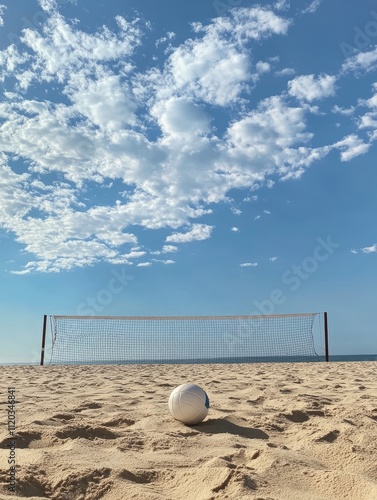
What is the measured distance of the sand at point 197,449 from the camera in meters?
2.41

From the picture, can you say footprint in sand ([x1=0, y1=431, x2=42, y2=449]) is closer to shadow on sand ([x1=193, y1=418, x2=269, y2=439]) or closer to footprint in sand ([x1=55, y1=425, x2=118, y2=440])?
footprint in sand ([x1=55, y1=425, x2=118, y2=440])

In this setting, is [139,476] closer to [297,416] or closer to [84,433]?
[84,433]

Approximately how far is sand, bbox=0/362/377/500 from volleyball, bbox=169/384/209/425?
2.8 inches

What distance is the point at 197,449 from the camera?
3.14 metres

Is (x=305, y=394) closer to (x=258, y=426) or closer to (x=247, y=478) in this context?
(x=258, y=426)

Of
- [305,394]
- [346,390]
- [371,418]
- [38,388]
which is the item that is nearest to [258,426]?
[371,418]

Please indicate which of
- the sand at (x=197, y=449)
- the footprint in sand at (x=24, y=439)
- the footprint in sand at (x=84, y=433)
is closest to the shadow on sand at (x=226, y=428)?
the sand at (x=197, y=449)

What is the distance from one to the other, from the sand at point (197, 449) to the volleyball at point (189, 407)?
7 centimetres

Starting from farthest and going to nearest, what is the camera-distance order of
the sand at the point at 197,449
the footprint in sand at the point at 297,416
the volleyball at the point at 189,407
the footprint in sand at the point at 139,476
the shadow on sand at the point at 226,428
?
1. the footprint in sand at the point at 297,416
2. the volleyball at the point at 189,407
3. the shadow on sand at the point at 226,428
4. the footprint in sand at the point at 139,476
5. the sand at the point at 197,449

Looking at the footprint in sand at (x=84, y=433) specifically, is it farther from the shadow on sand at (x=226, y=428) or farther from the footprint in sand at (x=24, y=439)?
the shadow on sand at (x=226, y=428)

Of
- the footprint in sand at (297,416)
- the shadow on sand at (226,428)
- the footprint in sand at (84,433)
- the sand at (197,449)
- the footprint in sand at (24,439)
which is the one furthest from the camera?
the footprint in sand at (297,416)

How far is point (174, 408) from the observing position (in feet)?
12.8

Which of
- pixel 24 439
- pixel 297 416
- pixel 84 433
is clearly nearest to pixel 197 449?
pixel 84 433

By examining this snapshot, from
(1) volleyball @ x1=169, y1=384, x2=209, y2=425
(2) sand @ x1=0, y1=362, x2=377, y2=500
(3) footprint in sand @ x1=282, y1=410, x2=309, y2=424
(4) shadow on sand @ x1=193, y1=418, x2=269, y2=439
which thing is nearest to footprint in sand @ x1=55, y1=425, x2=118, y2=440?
(2) sand @ x1=0, y1=362, x2=377, y2=500
